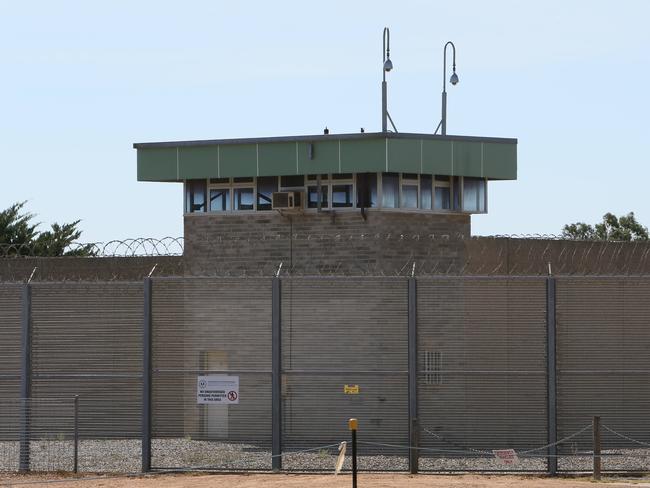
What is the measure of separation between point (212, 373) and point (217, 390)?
0.23 m

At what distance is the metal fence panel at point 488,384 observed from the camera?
63.7ft

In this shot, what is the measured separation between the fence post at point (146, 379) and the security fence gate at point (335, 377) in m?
0.02

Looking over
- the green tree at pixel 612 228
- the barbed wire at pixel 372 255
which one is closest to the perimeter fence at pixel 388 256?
the barbed wire at pixel 372 255

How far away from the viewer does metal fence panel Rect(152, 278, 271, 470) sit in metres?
19.9

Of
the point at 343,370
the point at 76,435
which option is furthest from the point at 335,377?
the point at 76,435

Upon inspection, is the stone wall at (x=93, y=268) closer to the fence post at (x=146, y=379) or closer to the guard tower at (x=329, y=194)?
the guard tower at (x=329, y=194)

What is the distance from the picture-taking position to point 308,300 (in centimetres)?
2016

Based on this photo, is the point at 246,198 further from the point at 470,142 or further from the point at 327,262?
the point at 470,142

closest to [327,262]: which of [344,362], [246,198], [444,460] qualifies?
[246,198]

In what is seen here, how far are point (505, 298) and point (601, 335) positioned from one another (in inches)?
52.4

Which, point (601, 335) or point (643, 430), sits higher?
point (601, 335)

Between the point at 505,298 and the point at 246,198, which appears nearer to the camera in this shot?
the point at 505,298

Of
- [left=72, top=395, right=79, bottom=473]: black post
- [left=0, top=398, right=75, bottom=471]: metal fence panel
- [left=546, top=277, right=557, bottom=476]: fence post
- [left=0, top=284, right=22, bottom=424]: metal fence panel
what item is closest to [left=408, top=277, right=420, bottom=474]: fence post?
[left=546, top=277, right=557, bottom=476]: fence post

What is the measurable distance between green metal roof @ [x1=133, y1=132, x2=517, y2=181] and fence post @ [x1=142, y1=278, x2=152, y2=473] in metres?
5.64
